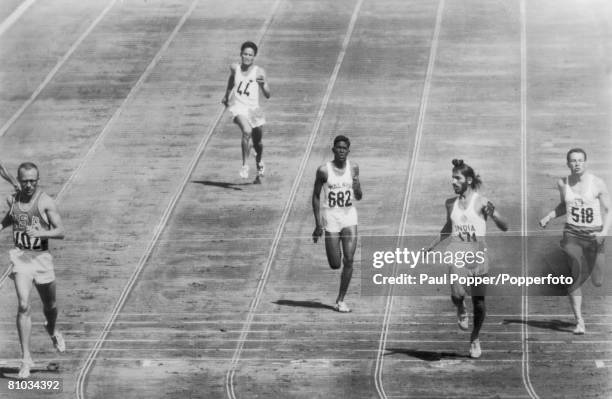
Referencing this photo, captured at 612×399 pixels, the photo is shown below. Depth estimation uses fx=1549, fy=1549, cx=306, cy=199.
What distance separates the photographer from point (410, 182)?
22844 millimetres

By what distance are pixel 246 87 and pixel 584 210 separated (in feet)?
22.9

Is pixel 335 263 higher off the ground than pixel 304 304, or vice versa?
pixel 335 263

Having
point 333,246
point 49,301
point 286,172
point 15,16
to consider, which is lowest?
point 15,16

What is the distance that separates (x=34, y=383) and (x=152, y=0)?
19.0 m

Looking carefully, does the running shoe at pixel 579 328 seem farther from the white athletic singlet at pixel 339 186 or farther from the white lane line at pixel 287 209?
the white lane line at pixel 287 209

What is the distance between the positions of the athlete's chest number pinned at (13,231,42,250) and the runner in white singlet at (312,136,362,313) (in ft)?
10.4

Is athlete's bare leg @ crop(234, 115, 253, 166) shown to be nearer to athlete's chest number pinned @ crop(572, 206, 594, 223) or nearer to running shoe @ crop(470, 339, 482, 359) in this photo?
athlete's chest number pinned @ crop(572, 206, 594, 223)

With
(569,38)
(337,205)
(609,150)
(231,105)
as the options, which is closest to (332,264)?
(337,205)

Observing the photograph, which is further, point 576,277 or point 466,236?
point 576,277

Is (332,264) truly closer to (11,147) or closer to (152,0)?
(11,147)

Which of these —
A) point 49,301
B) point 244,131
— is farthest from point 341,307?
point 244,131

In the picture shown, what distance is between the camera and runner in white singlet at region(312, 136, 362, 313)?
1739cm

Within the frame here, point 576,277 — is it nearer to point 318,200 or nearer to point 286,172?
point 318,200
